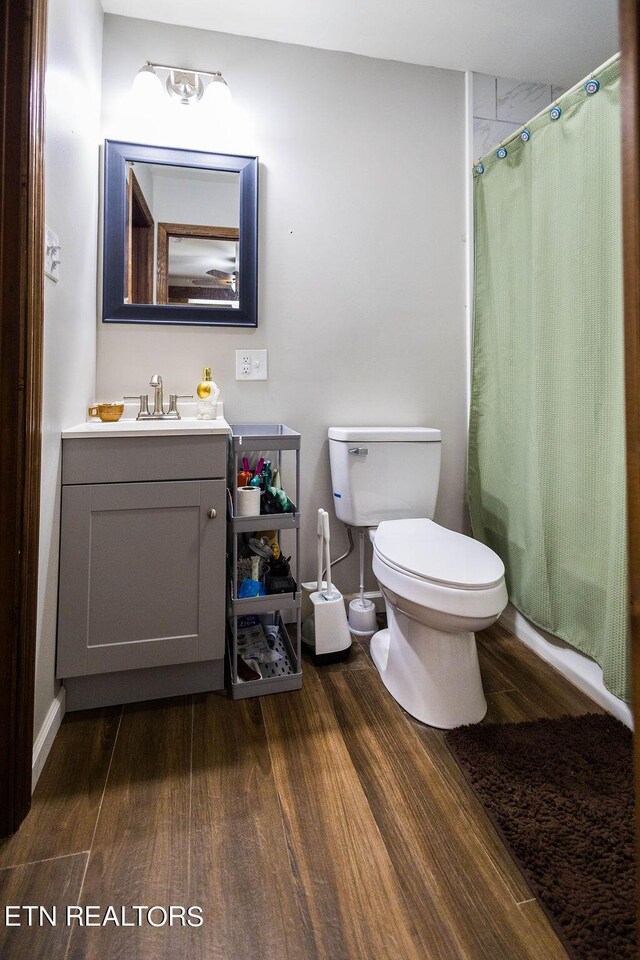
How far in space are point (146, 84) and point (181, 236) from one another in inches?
18.6

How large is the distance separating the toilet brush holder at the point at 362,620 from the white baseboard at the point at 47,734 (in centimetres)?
101

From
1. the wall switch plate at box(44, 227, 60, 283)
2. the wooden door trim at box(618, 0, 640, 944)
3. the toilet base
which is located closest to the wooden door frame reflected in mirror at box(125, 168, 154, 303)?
the wall switch plate at box(44, 227, 60, 283)

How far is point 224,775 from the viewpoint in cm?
122

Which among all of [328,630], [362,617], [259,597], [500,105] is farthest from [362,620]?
[500,105]

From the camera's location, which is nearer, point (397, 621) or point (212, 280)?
Result: point (397, 621)

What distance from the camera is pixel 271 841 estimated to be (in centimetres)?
103

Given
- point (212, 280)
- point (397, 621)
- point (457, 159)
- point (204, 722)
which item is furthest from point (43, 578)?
point (457, 159)

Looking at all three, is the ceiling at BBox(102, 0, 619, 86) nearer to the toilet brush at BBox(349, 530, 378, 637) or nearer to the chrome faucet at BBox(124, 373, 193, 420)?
the chrome faucet at BBox(124, 373, 193, 420)

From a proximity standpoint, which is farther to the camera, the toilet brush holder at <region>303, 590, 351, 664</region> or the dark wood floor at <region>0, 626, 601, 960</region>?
the toilet brush holder at <region>303, 590, 351, 664</region>

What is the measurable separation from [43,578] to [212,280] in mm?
1180

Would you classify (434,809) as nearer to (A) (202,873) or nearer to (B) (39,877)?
(A) (202,873)

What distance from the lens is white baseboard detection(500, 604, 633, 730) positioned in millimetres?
1434

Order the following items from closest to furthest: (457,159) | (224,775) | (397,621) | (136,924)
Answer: (136,924) < (224,775) < (397,621) < (457,159)

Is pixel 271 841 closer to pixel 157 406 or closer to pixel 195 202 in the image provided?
pixel 157 406
